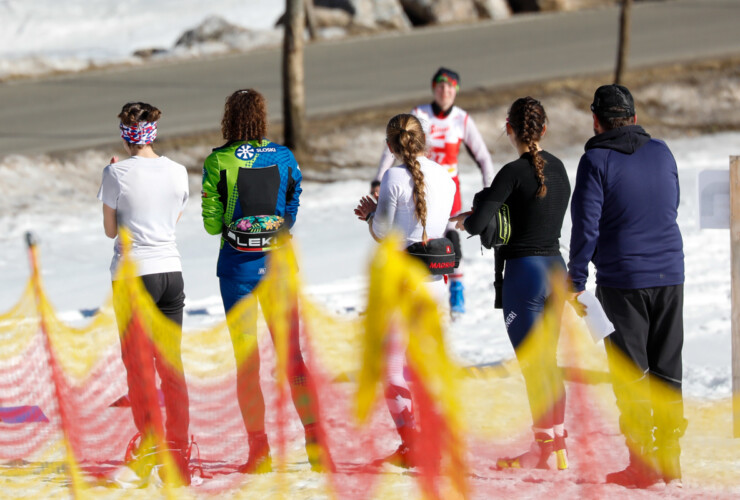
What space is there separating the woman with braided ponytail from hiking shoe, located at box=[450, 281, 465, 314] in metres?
2.75

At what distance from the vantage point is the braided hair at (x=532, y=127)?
4961mm

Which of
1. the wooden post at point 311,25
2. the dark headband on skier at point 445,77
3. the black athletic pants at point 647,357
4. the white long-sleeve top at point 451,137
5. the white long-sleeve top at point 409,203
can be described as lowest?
the black athletic pants at point 647,357

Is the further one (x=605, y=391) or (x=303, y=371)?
(x=605, y=391)

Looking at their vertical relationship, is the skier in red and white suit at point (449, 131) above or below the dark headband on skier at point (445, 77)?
below

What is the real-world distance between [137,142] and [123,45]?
90.3 ft

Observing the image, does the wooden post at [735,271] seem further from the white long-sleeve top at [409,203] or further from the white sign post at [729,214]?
the white long-sleeve top at [409,203]

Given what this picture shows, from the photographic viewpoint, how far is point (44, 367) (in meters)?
6.43

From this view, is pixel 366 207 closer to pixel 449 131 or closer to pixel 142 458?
pixel 142 458

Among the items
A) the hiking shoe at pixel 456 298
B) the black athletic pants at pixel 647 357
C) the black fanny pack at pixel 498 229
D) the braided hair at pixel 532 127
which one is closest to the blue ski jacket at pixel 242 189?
the black fanny pack at pixel 498 229

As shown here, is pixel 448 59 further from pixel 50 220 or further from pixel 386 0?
pixel 50 220

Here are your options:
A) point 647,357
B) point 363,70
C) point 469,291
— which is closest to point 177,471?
point 647,357

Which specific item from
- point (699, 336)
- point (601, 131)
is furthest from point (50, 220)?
point (601, 131)

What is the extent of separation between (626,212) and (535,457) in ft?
4.09

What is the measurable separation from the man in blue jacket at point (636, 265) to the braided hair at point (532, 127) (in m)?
0.19
